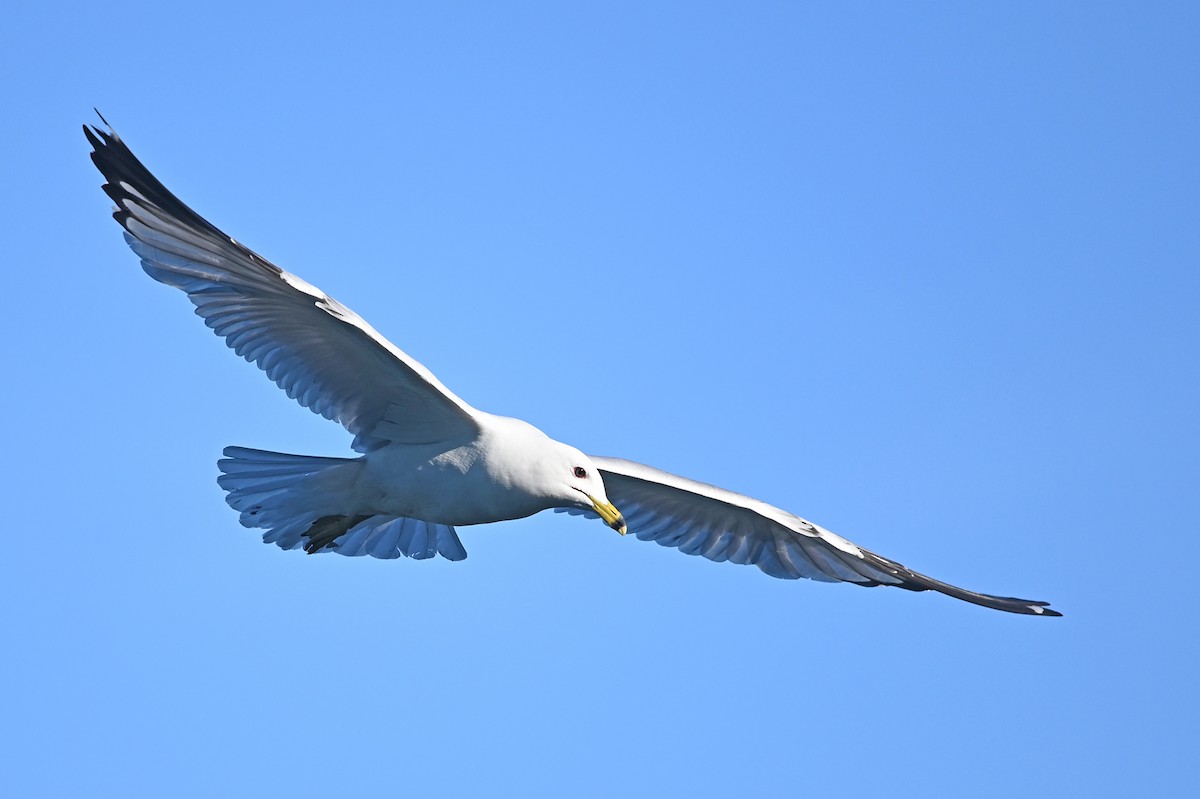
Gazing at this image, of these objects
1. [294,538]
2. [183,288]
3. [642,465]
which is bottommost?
[294,538]

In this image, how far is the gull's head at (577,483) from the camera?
9992mm

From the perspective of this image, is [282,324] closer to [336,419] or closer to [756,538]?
[336,419]

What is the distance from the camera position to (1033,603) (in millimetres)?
12023

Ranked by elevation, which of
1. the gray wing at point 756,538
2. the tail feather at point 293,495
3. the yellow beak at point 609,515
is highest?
the gray wing at point 756,538

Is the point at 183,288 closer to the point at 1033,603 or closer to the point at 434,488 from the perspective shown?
the point at 434,488

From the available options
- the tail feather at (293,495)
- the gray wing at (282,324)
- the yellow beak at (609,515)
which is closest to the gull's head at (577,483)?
the yellow beak at (609,515)

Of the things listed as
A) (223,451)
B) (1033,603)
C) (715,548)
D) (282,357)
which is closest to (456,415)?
(282,357)

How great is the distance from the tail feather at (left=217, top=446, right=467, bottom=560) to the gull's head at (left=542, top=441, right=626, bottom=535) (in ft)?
4.57

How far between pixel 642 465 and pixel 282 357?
2723 mm

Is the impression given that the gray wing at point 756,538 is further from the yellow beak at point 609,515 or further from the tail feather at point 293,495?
the tail feather at point 293,495

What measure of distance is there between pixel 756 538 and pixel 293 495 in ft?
12.2

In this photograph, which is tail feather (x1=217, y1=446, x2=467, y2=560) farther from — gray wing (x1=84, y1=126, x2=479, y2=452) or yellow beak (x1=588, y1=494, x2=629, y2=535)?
yellow beak (x1=588, y1=494, x2=629, y2=535)

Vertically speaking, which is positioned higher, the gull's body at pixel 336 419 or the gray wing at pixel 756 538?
the gray wing at pixel 756 538

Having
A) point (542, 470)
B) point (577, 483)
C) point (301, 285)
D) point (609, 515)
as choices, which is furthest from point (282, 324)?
point (609, 515)
